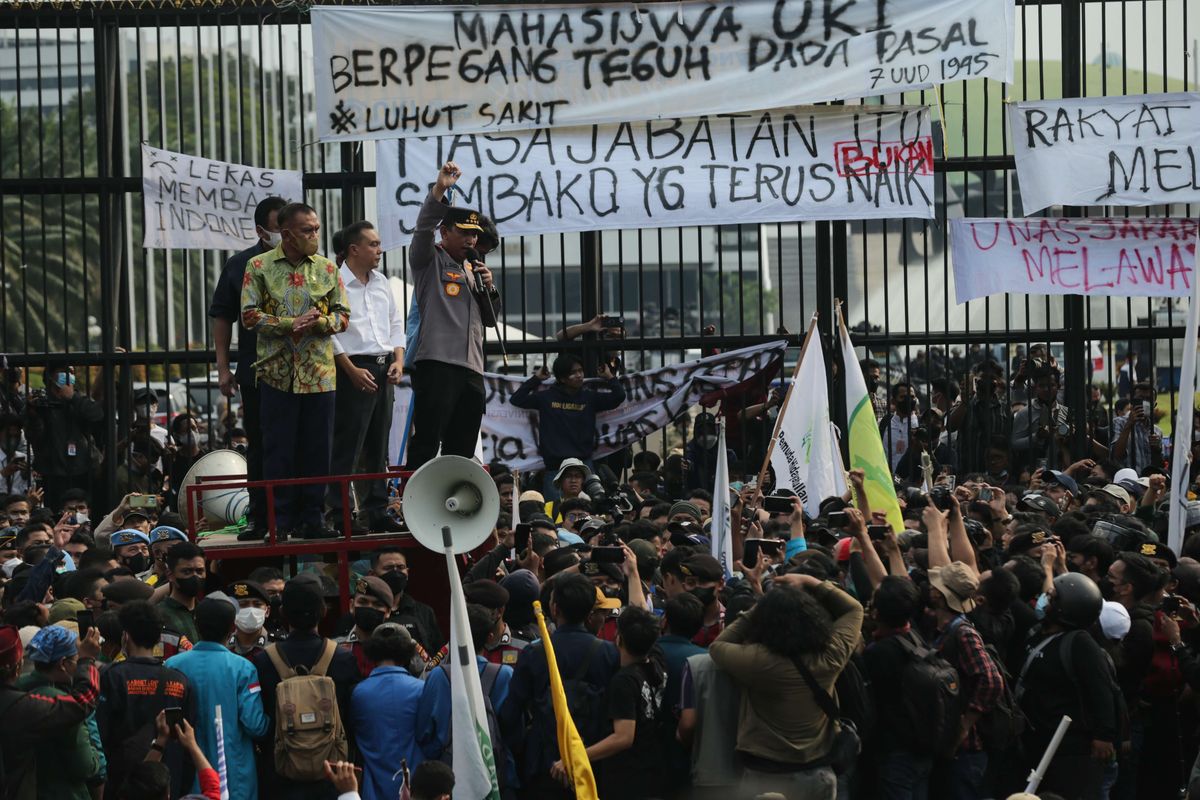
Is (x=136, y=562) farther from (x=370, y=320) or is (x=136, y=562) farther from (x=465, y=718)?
(x=465, y=718)

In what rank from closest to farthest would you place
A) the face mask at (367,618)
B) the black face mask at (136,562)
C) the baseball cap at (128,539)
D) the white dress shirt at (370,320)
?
the face mask at (367,618)
the white dress shirt at (370,320)
the black face mask at (136,562)
the baseball cap at (128,539)

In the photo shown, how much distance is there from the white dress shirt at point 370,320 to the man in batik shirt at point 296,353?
51cm

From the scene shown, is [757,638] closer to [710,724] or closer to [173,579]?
[710,724]

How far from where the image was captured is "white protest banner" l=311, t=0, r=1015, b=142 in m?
13.3

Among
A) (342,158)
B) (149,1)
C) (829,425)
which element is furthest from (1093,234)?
(149,1)

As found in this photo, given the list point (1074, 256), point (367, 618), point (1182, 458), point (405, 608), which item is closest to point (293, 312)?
point (405, 608)

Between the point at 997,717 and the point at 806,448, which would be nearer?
the point at 997,717

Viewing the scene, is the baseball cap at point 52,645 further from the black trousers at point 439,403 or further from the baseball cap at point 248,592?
the black trousers at point 439,403

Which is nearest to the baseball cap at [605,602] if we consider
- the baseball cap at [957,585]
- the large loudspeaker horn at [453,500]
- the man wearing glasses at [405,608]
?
the large loudspeaker horn at [453,500]

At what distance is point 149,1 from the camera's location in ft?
44.2

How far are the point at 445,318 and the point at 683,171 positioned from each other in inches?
165

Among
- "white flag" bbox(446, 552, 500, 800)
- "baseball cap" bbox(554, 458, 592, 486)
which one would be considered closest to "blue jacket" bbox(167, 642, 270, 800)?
"white flag" bbox(446, 552, 500, 800)

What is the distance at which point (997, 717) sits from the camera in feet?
24.8

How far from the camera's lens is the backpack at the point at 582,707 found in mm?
7254
